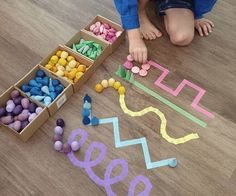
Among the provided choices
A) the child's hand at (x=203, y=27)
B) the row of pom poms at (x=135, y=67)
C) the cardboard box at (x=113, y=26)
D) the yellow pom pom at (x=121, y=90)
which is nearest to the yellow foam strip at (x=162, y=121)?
the yellow pom pom at (x=121, y=90)

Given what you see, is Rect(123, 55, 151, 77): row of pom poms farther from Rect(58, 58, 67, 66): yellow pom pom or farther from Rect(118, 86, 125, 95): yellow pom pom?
Rect(58, 58, 67, 66): yellow pom pom

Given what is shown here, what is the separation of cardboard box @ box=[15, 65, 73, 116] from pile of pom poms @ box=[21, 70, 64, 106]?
0.01m

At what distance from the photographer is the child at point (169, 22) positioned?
44.9 inches

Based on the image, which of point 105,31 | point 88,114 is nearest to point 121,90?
point 88,114

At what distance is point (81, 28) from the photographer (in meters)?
1.27

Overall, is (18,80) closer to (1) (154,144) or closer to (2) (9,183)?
(2) (9,183)

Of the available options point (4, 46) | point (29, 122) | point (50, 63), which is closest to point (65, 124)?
point (29, 122)

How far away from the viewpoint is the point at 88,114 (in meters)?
1.04

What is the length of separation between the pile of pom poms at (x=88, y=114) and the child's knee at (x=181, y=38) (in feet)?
1.33

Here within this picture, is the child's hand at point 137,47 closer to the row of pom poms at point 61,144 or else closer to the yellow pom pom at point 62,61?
the yellow pom pom at point 62,61

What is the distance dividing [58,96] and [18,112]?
0.13 m

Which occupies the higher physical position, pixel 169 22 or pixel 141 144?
pixel 169 22

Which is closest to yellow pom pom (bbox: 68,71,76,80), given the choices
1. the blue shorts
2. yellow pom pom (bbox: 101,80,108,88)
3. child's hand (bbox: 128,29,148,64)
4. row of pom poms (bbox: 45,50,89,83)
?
row of pom poms (bbox: 45,50,89,83)

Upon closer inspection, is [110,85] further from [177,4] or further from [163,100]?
[177,4]
